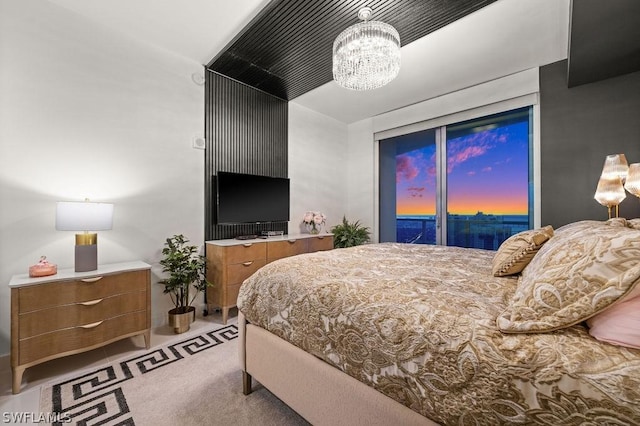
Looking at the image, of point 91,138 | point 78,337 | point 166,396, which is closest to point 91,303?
point 78,337

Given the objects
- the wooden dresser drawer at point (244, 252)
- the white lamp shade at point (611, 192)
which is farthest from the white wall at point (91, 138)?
the white lamp shade at point (611, 192)

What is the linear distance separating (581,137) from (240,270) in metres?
3.97

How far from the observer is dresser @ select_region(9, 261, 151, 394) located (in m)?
1.67

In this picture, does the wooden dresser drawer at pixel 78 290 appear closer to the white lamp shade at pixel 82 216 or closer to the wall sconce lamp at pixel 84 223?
the wall sconce lamp at pixel 84 223

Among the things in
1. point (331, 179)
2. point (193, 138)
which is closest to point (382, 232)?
point (331, 179)

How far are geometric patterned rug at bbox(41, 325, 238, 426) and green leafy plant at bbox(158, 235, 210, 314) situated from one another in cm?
53

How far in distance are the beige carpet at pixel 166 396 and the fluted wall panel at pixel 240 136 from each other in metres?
1.47

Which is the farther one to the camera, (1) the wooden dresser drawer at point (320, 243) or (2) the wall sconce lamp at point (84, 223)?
(1) the wooden dresser drawer at point (320, 243)

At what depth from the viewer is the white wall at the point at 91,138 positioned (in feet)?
6.65

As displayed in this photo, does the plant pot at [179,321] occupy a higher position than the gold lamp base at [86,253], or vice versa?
the gold lamp base at [86,253]

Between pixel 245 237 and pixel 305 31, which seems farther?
pixel 245 237

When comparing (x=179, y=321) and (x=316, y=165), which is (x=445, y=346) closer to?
(x=179, y=321)

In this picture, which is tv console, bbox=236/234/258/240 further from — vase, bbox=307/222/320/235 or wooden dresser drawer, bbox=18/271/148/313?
wooden dresser drawer, bbox=18/271/148/313

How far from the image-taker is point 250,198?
3371 mm
